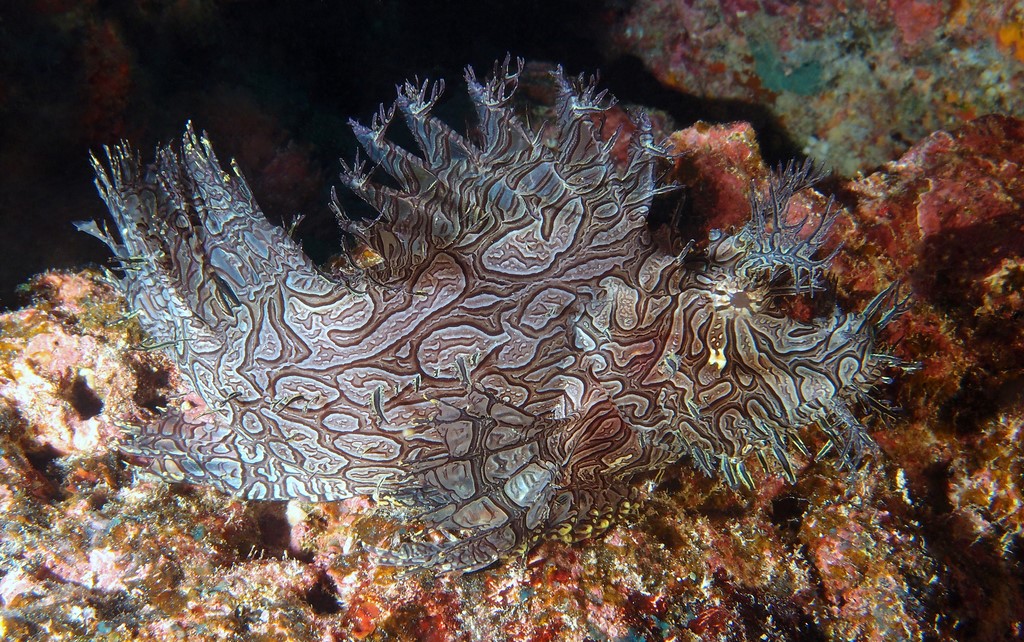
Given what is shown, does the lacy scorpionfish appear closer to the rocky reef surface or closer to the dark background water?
the rocky reef surface

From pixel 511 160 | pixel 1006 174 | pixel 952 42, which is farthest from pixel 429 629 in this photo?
pixel 952 42

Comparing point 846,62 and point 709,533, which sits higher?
point 846,62

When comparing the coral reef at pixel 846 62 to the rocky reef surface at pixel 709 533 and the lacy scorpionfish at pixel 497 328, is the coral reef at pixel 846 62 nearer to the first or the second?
the rocky reef surface at pixel 709 533

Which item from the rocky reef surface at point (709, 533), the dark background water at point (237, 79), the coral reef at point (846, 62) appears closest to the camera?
the rocky reef surface at point (709, 533)

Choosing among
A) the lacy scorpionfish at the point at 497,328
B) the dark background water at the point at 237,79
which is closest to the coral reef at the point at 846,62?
the dark background water at the point at 237,79

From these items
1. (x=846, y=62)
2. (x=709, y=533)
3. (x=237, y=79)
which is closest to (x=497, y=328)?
(x=709, y=533)

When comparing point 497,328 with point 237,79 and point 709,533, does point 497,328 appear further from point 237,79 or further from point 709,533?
point 237,79
